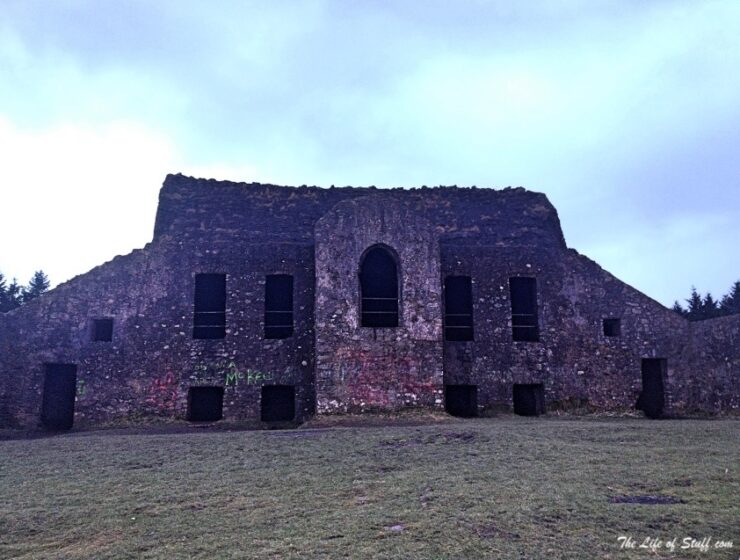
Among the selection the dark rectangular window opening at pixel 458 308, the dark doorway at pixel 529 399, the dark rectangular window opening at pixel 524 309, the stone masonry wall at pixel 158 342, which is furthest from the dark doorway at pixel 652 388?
the stone masonry wall at pixel 158 342

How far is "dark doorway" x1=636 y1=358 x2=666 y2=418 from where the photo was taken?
60.2 ft

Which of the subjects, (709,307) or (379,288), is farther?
(709,307)

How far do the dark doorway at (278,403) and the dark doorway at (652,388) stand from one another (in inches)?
402

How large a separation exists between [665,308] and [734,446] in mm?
9931

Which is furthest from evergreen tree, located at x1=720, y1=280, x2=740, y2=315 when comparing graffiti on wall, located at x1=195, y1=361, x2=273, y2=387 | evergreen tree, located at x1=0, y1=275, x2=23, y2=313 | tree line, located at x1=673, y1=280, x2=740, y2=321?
evergreen tree, located at x1=0, y1=275, x2=23, y2=313

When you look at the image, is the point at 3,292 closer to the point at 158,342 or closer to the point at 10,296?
the point at 10,296


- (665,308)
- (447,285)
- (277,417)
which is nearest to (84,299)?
(277,417)

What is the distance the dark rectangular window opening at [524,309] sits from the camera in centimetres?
1809

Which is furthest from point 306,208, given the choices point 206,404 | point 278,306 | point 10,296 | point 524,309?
point 10,296

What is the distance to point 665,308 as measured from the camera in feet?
61.4

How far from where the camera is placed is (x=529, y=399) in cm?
1791

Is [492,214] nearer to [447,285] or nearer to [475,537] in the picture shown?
[447,285]

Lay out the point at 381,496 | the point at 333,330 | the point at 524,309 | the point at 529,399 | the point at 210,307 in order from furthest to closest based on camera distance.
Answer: the point at 524,309, the point at 529,399, the point at 210,307, the point at 333,330, the point at 381,496

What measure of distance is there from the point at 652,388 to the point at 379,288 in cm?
899
